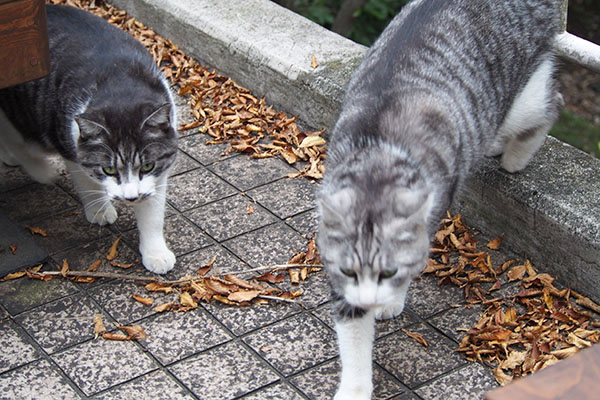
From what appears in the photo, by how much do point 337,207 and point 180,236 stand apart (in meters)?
1.57

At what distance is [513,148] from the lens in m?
3.90

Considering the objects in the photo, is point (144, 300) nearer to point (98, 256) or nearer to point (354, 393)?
point (98, 256)

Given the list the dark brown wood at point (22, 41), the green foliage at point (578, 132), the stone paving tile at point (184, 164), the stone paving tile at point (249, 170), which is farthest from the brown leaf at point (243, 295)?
the green foliage at point (578, 132)

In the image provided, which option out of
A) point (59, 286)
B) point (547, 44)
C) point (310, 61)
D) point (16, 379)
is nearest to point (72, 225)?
point (59, 286)

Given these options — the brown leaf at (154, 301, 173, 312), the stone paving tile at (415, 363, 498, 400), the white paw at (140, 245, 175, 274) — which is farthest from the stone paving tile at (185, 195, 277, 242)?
the stone paving tile at (415, 363, 498, 400)

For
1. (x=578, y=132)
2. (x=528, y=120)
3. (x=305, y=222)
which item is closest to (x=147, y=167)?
(x=305, y=222)

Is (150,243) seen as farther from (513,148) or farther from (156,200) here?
(513,148)

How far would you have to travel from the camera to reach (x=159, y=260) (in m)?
3.73

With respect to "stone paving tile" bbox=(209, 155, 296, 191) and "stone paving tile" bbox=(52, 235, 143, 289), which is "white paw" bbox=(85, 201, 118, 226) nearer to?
"stone paving tile" bbox=(52, 235, 143, 289)

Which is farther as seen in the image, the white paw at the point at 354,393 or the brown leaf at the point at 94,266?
the brown leaf at the point at 94,266

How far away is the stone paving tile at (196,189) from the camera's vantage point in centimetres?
427

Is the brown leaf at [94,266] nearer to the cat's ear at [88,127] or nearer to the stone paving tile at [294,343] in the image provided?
the cat's ear at [88,127]

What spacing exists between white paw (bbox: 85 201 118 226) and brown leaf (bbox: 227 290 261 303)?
0.91m

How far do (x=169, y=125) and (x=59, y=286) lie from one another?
914mm
